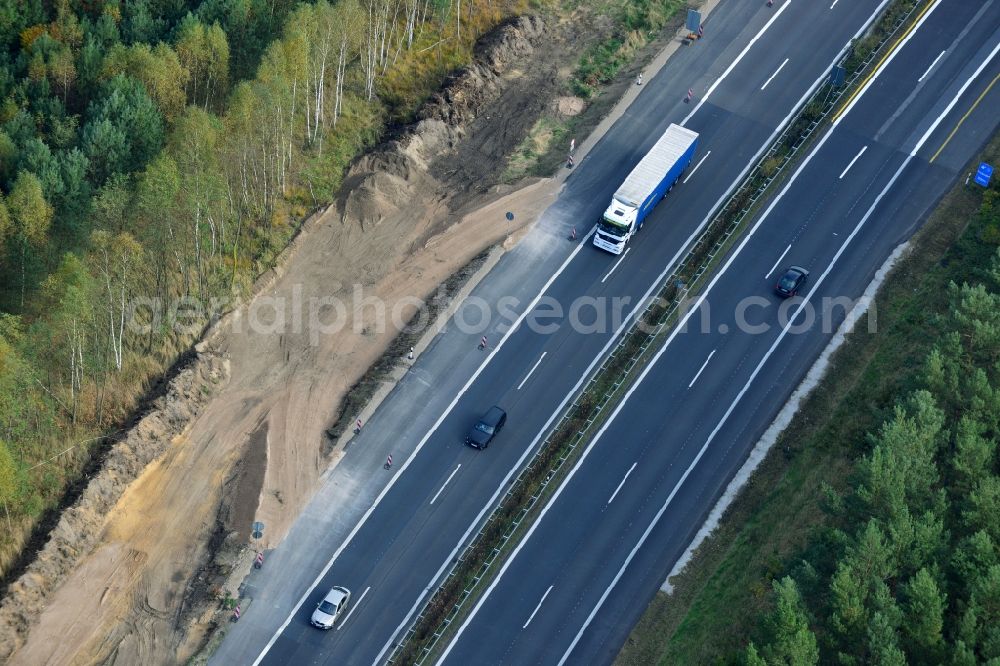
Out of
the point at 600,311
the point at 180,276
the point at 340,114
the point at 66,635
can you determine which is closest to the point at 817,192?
the point at 600,311

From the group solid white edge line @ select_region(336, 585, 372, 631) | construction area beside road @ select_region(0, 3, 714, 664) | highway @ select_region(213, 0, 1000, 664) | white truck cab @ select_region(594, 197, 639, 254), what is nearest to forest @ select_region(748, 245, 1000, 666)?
highway @ select_region(213, 0, 1000, 664)

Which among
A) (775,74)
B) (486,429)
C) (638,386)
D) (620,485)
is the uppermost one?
(775,74)

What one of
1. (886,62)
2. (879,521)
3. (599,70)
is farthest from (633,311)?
(886,62)

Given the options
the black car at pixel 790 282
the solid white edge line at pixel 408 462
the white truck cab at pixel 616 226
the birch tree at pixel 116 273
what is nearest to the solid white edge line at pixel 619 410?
the black car at pixel 790 282

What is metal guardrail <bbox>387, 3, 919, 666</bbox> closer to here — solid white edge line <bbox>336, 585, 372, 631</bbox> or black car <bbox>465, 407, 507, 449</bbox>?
black car <bbox>465, 407, 507, 449</bbox>

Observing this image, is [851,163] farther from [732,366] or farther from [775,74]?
[732,366]

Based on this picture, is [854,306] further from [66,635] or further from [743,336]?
[66,635]

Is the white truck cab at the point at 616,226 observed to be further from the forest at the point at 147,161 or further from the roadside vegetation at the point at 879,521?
the forest at the point at 147,161
